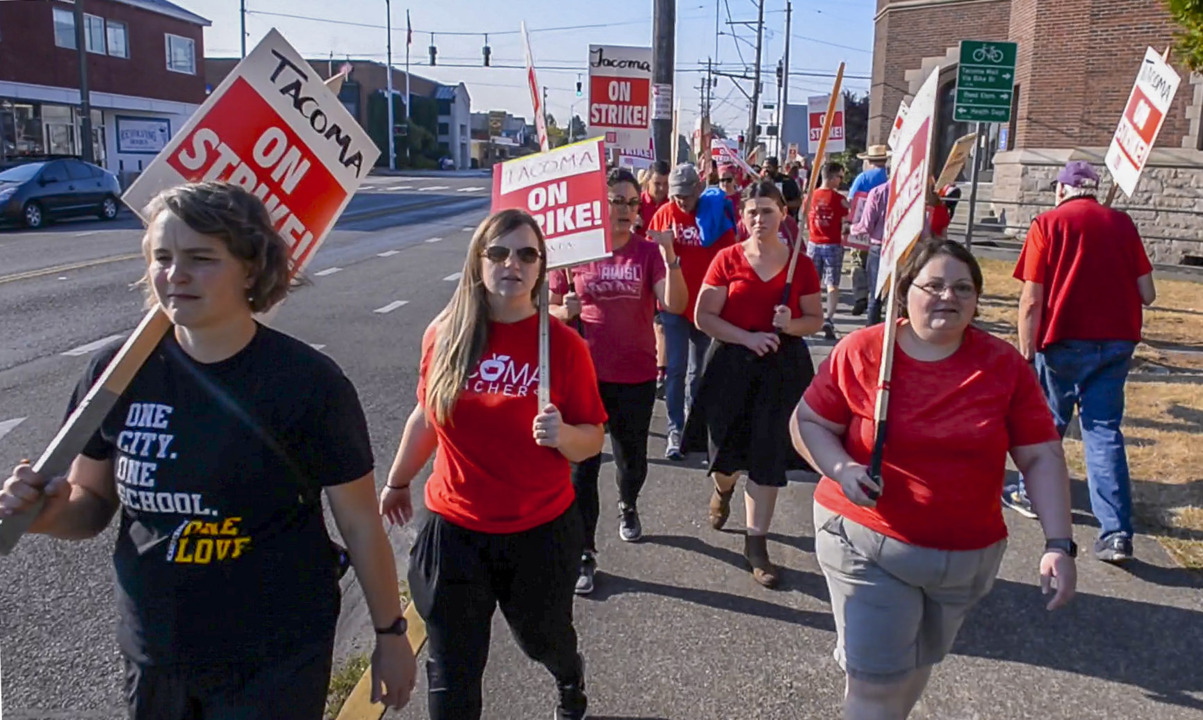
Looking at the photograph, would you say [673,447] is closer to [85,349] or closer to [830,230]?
[830,230]

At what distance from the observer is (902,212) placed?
3236 millimetres

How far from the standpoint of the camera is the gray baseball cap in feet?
24.1

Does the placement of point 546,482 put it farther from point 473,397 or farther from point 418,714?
point 418,714

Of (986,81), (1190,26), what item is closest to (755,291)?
(1190,26)

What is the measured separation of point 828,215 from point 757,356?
24.0 ft

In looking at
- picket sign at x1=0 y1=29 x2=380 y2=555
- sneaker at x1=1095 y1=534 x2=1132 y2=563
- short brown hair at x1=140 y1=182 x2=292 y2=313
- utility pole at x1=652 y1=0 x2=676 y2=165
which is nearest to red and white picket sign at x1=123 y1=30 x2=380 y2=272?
picket sign at x1=0 y1=29 x2=380 y2=555

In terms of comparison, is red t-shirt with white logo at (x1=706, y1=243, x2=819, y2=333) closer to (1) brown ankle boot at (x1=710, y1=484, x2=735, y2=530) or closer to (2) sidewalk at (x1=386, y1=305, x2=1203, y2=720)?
(1) brown ankle boot at (x1=710, y1=484, x2=735, y2=530)

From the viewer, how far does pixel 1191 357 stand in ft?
34.3

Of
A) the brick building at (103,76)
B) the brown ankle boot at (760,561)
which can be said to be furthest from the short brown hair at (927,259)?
the brick building at (103,76)

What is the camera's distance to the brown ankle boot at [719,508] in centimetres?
559

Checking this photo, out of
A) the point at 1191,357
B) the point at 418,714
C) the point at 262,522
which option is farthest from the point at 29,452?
the point at 1191,357

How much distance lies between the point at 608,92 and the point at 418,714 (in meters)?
8.45

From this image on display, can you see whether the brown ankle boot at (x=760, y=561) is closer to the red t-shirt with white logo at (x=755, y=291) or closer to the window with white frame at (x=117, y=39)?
the red t-shirt with white logo at (x=755, y=291)

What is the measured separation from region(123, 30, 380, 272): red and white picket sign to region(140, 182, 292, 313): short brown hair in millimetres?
402
